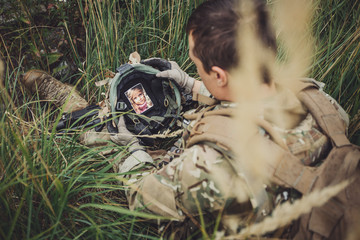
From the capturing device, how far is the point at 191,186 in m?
1.30

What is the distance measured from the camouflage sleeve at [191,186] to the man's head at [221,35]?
1.46ft

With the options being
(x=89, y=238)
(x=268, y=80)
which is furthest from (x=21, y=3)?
(x=268, y=80)

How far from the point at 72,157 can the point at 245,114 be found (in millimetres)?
1390

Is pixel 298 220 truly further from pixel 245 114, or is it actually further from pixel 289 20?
pixel 289 20

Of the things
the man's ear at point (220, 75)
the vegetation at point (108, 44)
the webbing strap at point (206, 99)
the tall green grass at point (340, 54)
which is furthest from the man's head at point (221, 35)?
the tall green grass at point (340, 54)

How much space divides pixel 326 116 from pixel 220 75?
0.60 meters

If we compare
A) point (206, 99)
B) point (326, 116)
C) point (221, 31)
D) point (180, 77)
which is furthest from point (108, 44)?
point (326, 116)

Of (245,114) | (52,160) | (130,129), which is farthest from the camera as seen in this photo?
(130,129)

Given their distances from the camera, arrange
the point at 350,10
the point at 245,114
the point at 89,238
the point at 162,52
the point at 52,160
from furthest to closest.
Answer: the point at 162,52
the point at 350,10
the point at 52,160
the point at 89,238
the point at 245,114

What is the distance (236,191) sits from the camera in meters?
1.21

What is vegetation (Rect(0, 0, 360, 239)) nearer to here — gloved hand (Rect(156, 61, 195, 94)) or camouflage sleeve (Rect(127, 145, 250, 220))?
gloved hand (Rect(156, 61, 195, 94))

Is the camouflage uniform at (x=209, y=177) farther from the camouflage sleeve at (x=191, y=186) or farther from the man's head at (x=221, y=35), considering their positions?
the man's head at (x=221, y=35)

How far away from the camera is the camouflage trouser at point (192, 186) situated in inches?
48.5

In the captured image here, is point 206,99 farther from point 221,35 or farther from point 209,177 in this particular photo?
point 209,177
